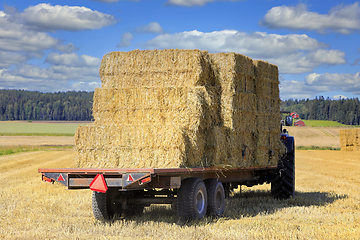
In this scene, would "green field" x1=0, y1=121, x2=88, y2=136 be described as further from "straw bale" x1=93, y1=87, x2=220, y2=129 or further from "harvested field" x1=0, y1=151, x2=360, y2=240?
"straw bale" x1=93, y1=87, x2=220, y2=129

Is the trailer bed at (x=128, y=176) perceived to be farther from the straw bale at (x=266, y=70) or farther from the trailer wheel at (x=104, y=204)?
the straw bale at (x=266, y=70)

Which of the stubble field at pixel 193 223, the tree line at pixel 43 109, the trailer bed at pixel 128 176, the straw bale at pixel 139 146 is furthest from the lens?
the tree line at pixel 43 109

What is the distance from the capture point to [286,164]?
13.5 meters

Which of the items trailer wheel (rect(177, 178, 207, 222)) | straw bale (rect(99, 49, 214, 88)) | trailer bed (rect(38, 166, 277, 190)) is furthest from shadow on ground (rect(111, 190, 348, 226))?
straw bale (rect(99, 49, 214, 88))

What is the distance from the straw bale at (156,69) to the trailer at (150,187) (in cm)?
204

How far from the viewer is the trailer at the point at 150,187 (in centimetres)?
819

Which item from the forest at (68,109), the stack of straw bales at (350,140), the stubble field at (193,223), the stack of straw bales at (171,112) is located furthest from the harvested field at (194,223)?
the forest at (68,109)

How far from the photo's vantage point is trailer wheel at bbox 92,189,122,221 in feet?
31.2

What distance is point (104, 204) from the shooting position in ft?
31.3

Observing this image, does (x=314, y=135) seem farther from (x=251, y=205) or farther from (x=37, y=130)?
(x=251, y=205)

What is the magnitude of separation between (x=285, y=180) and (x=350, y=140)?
24.7 metres

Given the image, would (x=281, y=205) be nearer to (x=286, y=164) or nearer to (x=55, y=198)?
(x=286, y=164)

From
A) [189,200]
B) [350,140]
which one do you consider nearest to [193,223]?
[189,200]

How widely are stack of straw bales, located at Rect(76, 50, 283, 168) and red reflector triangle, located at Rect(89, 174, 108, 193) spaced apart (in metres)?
0.89
